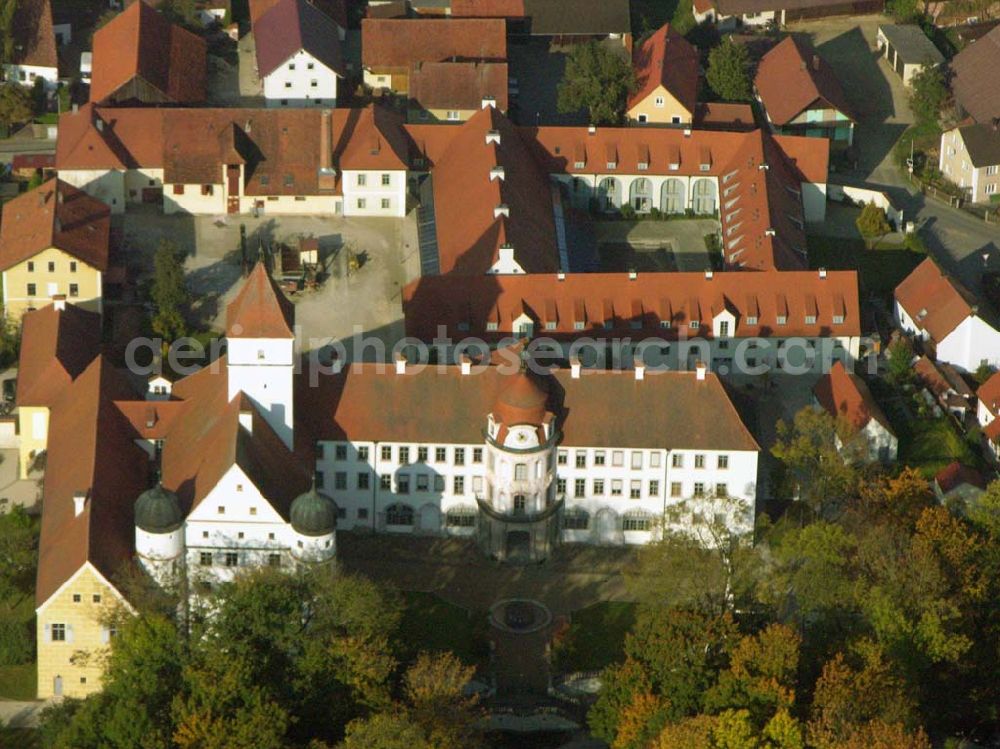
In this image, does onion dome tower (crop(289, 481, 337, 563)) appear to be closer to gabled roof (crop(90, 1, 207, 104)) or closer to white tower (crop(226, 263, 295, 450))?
white tower (crop(226, 263, 295, 450))

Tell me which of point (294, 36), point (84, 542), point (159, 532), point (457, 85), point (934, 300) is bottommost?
point (84, 542)

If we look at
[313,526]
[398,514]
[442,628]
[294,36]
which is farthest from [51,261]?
[442,628]

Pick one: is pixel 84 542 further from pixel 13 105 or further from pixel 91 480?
pixel 13 105

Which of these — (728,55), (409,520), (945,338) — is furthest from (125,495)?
(728,55)

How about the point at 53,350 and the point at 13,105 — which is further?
the point at 13,105

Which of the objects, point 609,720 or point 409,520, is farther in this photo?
point 409,520

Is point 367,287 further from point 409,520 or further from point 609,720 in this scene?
point 609,720

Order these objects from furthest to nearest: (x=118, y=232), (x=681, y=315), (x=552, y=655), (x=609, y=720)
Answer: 1. (x=118, y=232)
2. (x=681, y=315)
3. (x=552, y=655)
4. (x=609, y=720)

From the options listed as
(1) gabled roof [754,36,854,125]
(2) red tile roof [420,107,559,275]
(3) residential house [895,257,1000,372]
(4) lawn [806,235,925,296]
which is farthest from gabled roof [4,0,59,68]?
(3) residential house [895,257,1000,372]
